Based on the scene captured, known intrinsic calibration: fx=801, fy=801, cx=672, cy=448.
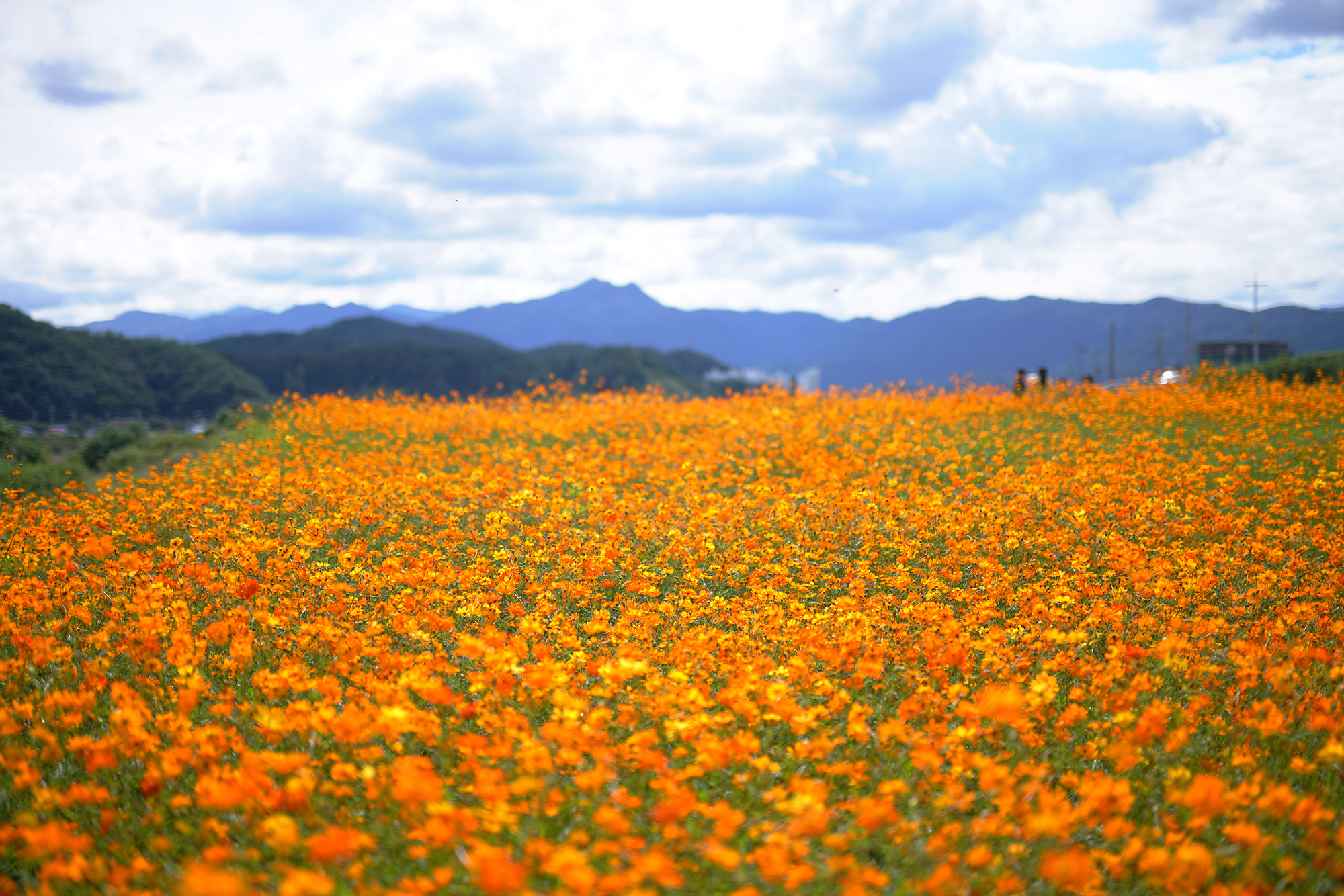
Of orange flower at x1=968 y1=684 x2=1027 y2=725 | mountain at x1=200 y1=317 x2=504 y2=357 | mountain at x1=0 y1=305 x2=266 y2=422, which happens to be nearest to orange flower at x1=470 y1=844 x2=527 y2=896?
orange flower at x1=968 y1=684 x2=1027 y2=725

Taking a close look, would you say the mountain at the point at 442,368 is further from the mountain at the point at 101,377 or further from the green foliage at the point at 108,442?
the green foliage at the point at 108,442

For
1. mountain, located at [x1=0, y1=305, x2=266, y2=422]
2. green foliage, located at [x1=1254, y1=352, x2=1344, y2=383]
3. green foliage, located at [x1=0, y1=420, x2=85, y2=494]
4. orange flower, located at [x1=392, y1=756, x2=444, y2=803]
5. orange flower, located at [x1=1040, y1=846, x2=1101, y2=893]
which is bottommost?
orange flower, located at [x1=1040, y1=846, x2=1101, y2=893]

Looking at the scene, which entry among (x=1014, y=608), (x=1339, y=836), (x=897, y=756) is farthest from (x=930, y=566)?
(x=1339, y=836)

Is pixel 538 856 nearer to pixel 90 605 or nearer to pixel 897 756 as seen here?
pixel 897 756

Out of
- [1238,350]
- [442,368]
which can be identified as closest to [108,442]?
[1238,350]

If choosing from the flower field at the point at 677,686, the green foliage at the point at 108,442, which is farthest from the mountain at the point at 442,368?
the flower field at the point at 677,686

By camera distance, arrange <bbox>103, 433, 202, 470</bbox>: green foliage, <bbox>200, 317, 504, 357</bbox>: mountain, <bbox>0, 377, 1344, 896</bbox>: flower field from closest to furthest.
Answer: <bbox>0, 377, 1344, 896</bbox>: flower field → <bbox>103, 433, 202, 470</bbox>: green foliage → <bbox>200, 317, 504, 357</bbox>: mountain

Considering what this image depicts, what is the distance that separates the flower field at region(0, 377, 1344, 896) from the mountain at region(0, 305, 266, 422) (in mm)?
65736

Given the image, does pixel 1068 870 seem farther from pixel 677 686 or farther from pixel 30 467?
pixel 30 467

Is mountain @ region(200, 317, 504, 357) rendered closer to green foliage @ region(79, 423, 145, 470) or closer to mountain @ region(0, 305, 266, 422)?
mountain @ region(0, 305, 266, 422)

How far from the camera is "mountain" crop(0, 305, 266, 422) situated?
61.7 metres

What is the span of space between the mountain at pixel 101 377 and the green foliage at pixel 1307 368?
216ft

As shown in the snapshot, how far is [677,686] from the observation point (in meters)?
3.64

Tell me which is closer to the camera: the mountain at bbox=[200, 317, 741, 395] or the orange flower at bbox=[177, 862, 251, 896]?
the orange flower at bbox=[177, 862, 251, 896]
